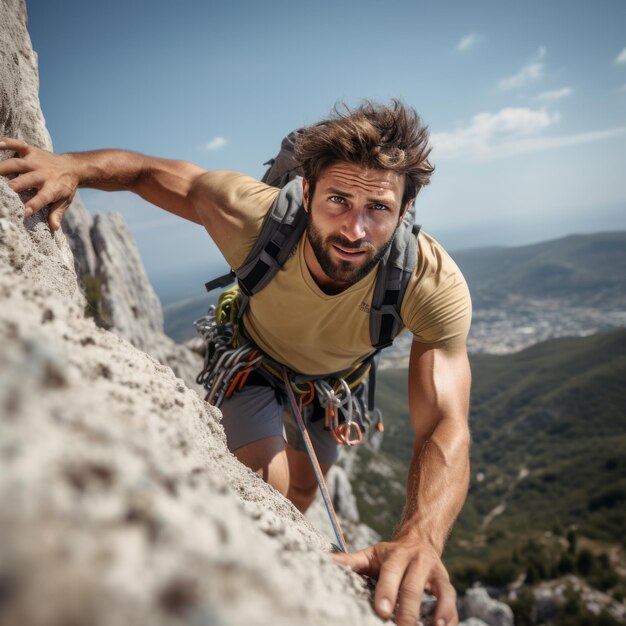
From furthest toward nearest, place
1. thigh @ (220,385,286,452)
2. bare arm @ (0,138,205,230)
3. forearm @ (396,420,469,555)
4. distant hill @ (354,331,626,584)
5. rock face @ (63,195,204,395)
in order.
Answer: distant hill @ (354,331,626,584) < rock face @ (63,195,204,395) < thigh @ (220,385,286,452) < bare arm @ (0,138,205,230) < forearm @ (396,420,469,555)

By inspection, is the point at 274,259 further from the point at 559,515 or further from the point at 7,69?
the point at 559,515

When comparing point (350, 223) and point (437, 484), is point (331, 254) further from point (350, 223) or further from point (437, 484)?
point (437, 484)

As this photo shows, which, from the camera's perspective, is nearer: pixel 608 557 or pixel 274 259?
pixel 274 259

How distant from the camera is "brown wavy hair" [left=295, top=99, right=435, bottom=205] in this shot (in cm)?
403

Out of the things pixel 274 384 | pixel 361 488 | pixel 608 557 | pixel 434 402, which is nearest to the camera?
pixel 434 402

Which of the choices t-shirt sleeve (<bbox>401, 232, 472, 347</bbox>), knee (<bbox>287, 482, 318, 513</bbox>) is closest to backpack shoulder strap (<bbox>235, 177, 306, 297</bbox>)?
t-shirt sleeve (<bbox>401, 232, 472, 347</bbox>)

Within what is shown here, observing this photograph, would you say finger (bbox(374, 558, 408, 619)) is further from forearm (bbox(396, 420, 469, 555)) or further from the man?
the man

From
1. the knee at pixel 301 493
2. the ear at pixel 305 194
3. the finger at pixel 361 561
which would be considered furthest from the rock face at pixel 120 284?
the finger at pixel 361 561

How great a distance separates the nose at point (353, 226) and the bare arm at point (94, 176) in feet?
5.84

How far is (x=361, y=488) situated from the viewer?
6406cm

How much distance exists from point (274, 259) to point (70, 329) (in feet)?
9.69

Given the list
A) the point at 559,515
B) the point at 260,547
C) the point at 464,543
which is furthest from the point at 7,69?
the point at 559,515

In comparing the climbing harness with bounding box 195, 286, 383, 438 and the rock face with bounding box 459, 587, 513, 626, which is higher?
the climbing harness with bounding box 195, 286, 383, 438

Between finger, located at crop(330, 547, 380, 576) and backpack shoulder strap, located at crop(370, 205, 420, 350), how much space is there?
7.57 feet
